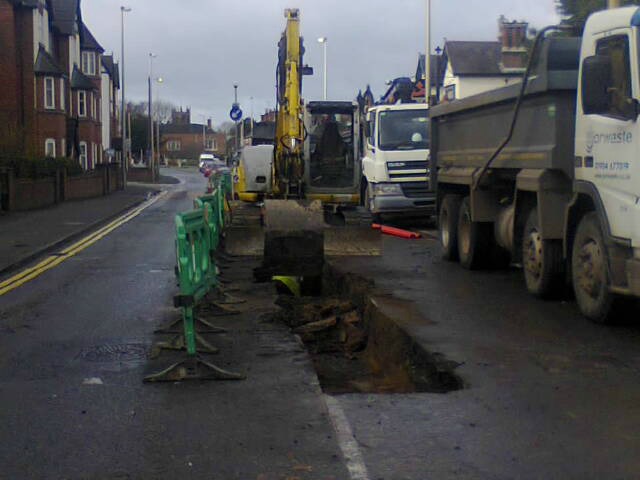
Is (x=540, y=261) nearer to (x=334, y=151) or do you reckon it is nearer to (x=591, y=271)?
(x=591, y=271)

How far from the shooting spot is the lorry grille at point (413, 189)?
76.7 ft

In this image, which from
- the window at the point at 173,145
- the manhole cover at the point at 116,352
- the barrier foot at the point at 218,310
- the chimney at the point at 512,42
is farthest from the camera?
the window at the point at 173,145

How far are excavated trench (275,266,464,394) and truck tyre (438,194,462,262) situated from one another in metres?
2.62

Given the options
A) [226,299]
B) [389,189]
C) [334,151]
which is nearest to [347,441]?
[226,299]

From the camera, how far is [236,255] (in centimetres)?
1705

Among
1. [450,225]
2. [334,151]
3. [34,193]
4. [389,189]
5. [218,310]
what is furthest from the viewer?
[34,193]

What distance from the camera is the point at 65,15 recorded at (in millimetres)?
57844

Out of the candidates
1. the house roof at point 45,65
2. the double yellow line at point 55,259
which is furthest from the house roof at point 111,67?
the double yellow line at point 55,259

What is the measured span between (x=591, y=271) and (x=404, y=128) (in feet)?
46.1

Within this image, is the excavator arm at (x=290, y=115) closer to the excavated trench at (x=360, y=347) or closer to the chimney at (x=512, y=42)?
the excavated trench at (x=360, y=347)

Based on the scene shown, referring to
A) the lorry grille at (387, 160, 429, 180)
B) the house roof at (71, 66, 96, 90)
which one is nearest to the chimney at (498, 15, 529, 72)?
the lorry grille at (387, 160, 429, 180)

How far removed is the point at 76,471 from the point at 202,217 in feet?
17.1

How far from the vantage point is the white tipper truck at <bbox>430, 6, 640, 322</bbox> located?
9.30 meters

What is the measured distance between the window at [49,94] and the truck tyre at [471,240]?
3837 centimetres
